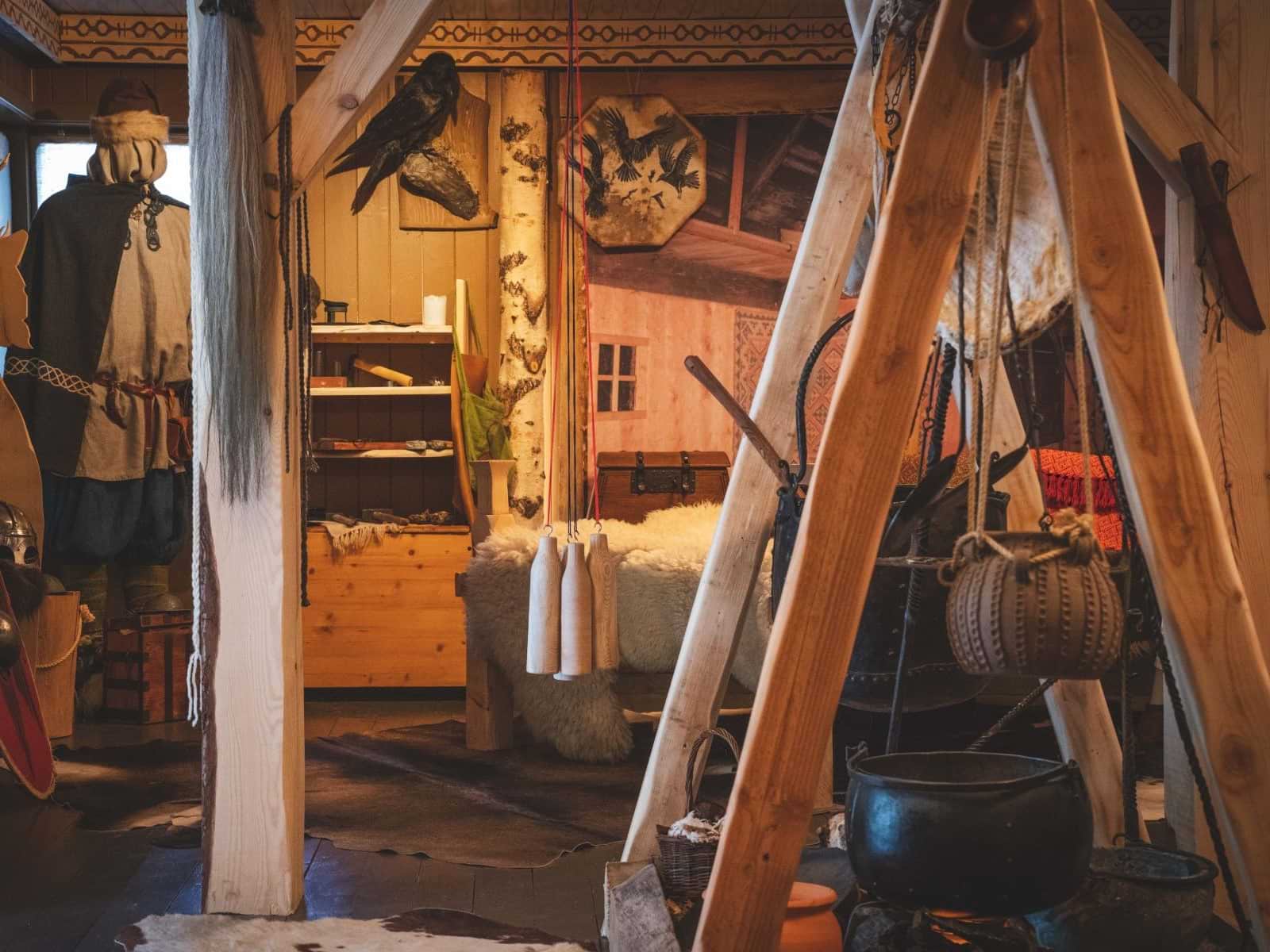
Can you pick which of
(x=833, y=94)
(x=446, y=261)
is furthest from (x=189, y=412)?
(x=833, y=94)

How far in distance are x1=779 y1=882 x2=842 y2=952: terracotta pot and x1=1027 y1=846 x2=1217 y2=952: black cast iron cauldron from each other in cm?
36

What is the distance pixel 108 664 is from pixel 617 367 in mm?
2622

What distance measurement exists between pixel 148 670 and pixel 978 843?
4091 mm

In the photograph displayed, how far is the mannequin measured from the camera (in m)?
5.02

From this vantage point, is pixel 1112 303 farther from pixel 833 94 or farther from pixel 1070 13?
pixel 833 94

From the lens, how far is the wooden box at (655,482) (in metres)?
5.76

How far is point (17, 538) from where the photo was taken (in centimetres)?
426

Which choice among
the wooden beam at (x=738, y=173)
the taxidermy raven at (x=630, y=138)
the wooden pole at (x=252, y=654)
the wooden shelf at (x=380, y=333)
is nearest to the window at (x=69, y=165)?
the wooden shelf at (x=380, y=333)

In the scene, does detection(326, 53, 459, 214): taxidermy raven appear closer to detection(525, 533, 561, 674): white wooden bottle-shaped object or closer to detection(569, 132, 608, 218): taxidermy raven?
detection(525, 533, 561, 674): white wooden bottle-shaped object

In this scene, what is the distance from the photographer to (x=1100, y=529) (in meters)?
4.91

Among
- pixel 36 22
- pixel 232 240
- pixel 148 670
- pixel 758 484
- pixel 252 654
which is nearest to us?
pixel 758 484

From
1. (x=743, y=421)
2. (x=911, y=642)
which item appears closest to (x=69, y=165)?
(x=743, y=421)

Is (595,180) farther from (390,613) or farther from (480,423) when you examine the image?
(390,613)

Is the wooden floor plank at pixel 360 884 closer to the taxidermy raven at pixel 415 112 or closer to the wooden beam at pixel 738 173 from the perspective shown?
the taxidermy raven at pixel 415 112
